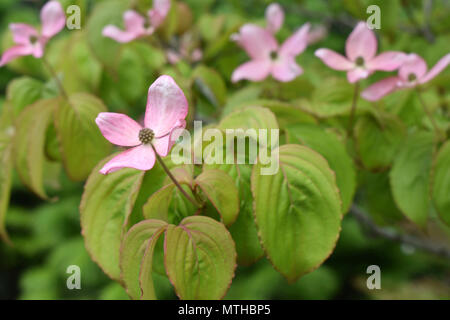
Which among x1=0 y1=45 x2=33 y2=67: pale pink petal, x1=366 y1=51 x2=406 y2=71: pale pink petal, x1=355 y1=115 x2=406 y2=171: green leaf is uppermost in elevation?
x1=0 y1=45 x2=33 y2=67: pale pink petal

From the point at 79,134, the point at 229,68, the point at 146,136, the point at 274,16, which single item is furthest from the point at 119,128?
the point at 229,68

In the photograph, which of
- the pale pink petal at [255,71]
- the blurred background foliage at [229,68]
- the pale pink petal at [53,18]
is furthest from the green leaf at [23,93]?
the pale pink petal at [255,71]

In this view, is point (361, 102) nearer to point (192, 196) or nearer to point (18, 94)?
point (192, 196)

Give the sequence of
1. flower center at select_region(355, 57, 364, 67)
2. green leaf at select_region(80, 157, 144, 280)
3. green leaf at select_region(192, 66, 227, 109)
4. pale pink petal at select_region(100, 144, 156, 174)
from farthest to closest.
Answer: green leaf at select_region(192, 66, 227, 109)
flower center at select_region(355, 57, 364, 67)
green leaf at select_region(80, 157, 144, 280)
pale pink petal at select_region(100, 144, 156, 174)

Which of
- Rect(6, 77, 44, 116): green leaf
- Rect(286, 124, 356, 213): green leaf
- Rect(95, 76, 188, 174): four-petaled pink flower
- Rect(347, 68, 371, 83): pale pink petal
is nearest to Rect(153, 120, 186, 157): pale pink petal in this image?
Rect(95, 76, 188, 174): four-petaled pink flower

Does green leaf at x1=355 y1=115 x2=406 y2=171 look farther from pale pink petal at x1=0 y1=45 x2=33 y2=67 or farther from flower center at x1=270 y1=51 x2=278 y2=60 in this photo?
pale pink petal at x1=0 y1=45 x2=33 y2=67

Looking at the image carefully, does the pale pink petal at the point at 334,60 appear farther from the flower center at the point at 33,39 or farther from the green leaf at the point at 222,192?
the flower center at the point at 33,39
